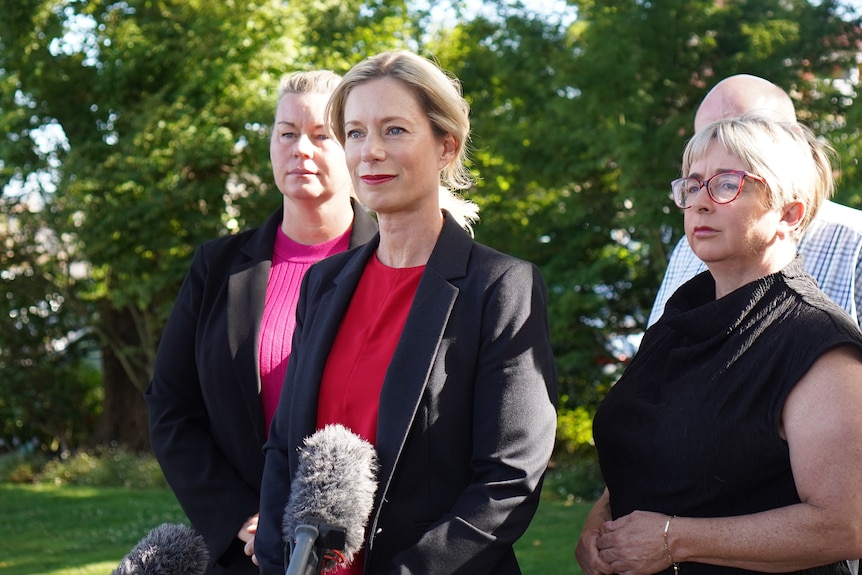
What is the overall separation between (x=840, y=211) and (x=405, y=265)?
1.72 metres

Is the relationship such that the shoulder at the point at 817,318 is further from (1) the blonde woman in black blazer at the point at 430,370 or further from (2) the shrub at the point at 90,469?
(2) the shrub at the point at 90,469

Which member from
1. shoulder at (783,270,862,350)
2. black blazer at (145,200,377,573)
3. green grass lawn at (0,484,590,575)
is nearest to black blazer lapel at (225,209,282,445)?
black blazer at (145,200,377,573)

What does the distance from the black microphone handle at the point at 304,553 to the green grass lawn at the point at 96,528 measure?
5604mm

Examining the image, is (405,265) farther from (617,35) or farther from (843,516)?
(617,35)

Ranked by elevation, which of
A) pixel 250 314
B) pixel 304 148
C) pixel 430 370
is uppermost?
pixel 304 148

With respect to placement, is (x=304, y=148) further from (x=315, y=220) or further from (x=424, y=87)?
(x=424, y=87)

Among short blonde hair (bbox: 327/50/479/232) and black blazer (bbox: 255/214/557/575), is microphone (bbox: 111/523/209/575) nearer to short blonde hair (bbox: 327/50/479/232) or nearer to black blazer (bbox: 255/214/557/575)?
black blazer (bbox: 255/214/557/575)

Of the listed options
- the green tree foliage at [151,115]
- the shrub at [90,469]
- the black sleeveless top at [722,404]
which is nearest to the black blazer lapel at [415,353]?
the black sleeveless top at [722,404]

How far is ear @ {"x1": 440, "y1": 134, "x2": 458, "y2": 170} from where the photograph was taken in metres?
3.02

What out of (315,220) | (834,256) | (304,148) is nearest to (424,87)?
(304,148)

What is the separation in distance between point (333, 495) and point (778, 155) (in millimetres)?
1528

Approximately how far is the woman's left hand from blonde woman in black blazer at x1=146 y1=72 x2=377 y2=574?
45.2 inches

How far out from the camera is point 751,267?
285 cm

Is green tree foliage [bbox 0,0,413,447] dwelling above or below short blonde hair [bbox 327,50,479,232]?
above
